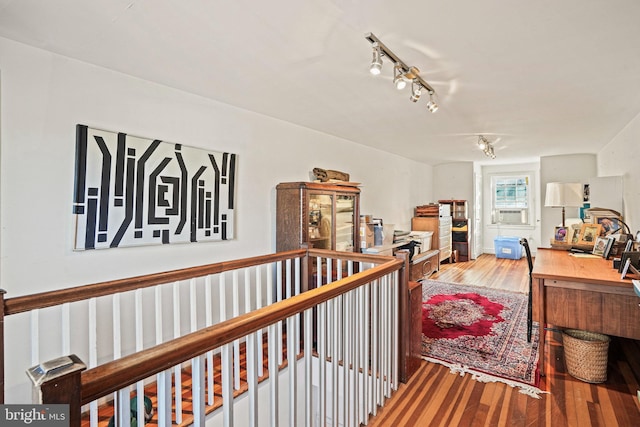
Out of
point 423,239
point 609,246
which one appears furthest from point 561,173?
point 609,246

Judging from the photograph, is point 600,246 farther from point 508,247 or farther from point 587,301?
point 508,247

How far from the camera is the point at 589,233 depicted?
3729 mm

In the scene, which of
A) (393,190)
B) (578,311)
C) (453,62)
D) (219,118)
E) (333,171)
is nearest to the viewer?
(453,62)

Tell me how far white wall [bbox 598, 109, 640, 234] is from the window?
3.54m

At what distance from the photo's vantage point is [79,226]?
84.5 inches

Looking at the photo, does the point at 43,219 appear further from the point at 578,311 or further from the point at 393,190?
the point at 393,190

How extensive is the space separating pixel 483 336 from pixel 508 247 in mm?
5309

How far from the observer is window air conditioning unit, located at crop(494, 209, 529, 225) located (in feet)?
26.5

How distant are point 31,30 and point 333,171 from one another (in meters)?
3.09

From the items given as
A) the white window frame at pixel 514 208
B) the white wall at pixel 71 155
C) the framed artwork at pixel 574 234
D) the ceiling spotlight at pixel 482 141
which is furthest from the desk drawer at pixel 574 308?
the white window frame at pixel 514 208

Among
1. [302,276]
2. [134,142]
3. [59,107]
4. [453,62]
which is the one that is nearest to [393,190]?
[302,276]

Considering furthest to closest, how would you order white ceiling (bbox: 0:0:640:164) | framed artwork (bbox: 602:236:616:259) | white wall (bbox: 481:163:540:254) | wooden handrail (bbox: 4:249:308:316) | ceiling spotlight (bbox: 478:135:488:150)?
white wall (bbox: 481:163:540:254)
ceiling spotlight (bbox: 478:135:488:150)
framed artwork (bbox: 602:236:616:259)
white ceiling (bbox: 0:0:640:164)
wooden handrail (bbox: 4:249:308:316)

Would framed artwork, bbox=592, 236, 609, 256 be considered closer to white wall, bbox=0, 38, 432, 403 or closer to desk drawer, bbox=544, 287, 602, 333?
desk drawer, bbox=544, 287, 602, 333

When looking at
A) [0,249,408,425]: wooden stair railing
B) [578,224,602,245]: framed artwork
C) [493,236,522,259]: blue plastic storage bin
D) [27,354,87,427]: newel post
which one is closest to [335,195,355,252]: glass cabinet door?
[0,249,408,425]: wooden stair railing
